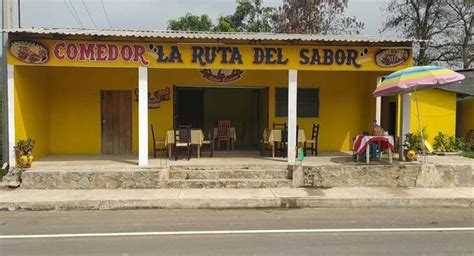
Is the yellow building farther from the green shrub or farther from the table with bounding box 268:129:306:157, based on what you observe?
the table with bounding box 268:129:306:157

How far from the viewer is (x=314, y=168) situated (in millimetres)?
11781

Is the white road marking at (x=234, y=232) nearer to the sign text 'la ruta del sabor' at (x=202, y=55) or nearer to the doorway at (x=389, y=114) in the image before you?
the sign text 'la ruta del sabor' at (x=202, y=55)

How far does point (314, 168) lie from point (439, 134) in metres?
6.38

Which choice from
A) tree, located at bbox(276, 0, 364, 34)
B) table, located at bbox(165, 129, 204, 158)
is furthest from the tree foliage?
table, located at bbox(165, 129, 204, 158)

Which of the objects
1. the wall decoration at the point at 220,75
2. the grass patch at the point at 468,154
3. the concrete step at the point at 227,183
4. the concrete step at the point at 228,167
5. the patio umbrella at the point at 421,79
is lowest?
the concrete step at the point at 227,183

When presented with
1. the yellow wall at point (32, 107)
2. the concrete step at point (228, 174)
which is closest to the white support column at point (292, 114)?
the concrete step at point (228, 174)

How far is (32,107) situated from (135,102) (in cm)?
296

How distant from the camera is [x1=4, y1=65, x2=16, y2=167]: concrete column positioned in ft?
37.8

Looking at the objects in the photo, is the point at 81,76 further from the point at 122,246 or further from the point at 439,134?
the point at 439,134

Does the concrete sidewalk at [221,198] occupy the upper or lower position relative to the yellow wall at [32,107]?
lower

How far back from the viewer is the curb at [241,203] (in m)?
9.76

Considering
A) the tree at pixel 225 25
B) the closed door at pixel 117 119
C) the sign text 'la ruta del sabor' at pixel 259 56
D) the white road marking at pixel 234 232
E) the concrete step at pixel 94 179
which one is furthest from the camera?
the tree at pixel 225 25

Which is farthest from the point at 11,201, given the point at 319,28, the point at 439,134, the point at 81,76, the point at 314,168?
the point at 319,28

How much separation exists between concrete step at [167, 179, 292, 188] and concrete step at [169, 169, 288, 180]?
0.24 metres
